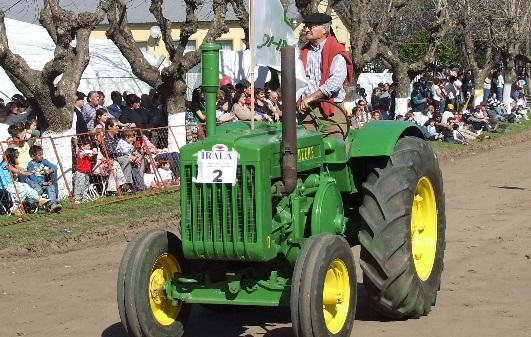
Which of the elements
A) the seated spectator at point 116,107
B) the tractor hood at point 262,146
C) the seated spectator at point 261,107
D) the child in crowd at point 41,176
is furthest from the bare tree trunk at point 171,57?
the tractor hood at point 262,146

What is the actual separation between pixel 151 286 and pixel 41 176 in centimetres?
767

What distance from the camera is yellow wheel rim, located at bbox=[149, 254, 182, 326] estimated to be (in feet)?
23.9

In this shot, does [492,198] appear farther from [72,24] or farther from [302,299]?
[302,299]

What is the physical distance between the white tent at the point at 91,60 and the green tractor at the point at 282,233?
1340 centimetres

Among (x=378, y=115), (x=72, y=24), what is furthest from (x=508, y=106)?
(x=72, y=24)

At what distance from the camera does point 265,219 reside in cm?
696

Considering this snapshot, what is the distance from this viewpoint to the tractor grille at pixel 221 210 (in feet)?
22.9

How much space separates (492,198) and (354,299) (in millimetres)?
9179

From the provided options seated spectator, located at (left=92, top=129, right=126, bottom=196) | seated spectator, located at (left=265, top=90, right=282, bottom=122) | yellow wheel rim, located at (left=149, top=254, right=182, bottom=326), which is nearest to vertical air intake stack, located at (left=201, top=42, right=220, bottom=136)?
yellow wheel rim, located at (left=149, top=254, right=182, bottom=326)

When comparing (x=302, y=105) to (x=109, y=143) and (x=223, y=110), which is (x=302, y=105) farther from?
(x=223, y=110)

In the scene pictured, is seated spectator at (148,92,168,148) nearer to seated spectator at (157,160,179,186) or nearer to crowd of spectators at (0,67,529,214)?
crowd of spectators at (0,67,529,214)

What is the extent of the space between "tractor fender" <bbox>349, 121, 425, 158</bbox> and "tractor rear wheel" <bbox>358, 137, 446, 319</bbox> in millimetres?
167

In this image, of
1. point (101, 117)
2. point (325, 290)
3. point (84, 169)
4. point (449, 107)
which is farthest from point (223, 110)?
point (449, 107)

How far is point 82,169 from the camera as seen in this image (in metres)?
15.5
